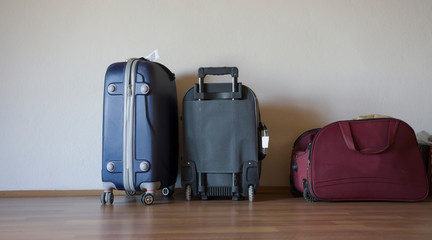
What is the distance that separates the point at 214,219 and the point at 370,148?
3.11 feet

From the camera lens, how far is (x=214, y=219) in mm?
1553

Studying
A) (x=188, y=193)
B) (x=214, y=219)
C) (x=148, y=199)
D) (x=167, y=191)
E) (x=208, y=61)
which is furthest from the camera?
(x=208, y=61)

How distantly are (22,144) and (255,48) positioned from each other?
1.50 metres

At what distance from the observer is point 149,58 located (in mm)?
2316

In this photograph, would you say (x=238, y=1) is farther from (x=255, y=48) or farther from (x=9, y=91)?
(x=9, y=91)

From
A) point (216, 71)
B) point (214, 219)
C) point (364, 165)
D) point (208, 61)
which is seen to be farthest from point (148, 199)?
point (364, 165)

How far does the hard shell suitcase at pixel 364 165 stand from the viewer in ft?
6.68

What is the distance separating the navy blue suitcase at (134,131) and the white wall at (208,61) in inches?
16.2

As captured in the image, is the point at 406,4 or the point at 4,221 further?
the point at 406,4

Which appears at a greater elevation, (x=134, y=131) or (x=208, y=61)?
(x=208, y=61)

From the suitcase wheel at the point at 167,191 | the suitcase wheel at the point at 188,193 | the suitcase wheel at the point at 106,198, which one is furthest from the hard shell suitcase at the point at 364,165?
the suitcase wheel at the point at 106,198

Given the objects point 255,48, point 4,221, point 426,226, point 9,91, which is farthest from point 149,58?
point 426,226

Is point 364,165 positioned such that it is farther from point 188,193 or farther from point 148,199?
point 148,199

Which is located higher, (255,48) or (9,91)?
(255,48)
